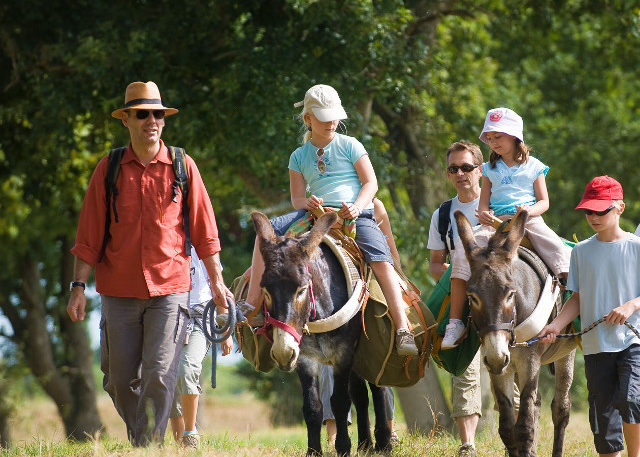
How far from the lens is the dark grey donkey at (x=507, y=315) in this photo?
6.05 meters

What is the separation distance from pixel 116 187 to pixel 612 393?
11.4ft

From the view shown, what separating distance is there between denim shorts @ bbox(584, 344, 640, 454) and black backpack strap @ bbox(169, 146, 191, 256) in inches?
109

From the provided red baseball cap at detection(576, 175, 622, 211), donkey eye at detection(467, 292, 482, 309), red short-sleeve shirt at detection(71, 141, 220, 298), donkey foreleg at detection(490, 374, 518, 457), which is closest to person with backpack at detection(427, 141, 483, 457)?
donkey foreleg at detection(490, 374, 518, 457)

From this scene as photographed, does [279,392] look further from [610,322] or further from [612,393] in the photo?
[610,322]

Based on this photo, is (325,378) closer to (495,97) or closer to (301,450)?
(301,450)

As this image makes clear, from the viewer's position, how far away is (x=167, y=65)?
1262 centimetres

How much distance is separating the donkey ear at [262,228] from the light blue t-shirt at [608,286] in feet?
6.94

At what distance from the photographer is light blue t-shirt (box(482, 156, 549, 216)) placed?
701 centimetres

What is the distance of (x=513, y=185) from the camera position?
7027mm

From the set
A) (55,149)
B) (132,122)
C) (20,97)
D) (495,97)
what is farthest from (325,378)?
(495,97)

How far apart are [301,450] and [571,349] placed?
7.58 ft

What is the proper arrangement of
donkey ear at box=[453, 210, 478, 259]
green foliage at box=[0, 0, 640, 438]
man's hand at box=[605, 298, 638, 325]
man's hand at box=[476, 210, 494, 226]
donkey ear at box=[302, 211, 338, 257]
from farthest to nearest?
green foliage at box=[0, 0, 640, 438] → man's hand at box=[476, 210, 494, 226] → donkey ear at box=[302, 211, 338, 257] → donkey ear at box=[453, 210, 478, 259] → man's hand at box=[605, 298, 638, 325]

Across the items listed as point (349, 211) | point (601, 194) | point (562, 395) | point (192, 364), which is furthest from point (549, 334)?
point (192, 364)

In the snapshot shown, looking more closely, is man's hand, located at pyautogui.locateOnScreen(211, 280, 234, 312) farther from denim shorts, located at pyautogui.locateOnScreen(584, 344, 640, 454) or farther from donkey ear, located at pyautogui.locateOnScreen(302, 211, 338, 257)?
denim shorts, located at pyautogui.locateOnScreen(584, 344, 640, 454)
